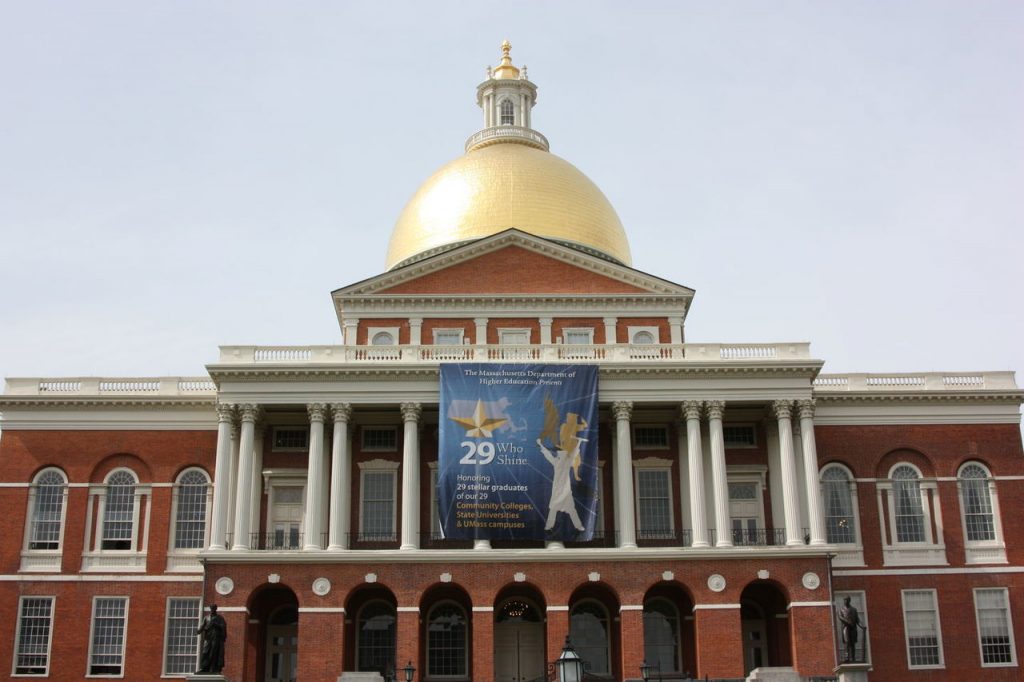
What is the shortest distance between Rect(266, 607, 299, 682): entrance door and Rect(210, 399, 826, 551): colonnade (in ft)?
12.3

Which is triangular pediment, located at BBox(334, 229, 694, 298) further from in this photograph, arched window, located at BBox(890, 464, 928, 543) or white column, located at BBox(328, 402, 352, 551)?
arched window, located at BBox(890, 464, 928, 543)

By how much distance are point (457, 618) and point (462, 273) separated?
572 inches

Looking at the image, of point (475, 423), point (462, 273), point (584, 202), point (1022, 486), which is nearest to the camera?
point (475, 423)

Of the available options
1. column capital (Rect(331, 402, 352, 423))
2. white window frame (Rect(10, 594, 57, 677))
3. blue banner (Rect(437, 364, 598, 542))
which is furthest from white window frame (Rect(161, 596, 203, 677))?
blue banner (Rect(437, 364, 598, 542))

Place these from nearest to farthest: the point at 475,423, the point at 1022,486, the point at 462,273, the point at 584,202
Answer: the point at 475,423, the point at 1022,486, the point at 462,273, the point at 584,202

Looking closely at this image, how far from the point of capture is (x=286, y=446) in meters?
51.9

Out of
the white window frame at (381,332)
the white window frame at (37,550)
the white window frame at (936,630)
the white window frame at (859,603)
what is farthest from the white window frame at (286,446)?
the white window frame at (936,630)

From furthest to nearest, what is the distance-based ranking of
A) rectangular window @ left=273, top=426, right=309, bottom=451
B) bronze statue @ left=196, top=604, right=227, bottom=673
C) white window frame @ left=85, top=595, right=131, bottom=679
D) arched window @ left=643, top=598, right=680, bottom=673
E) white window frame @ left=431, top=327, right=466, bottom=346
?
white window frame @ left=431, top=327, right=466, bottom=346
rectangular window @ left=273, top=426, right=309, bottom=451
white window frame @ left=85, top=595, right=131, bottom=679
arched window @ left=643, top=598, right=680, bottom=673
bronze statue @ left=196, top=604, right=227, bottom=673

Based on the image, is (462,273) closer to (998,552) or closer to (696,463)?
(696,463)

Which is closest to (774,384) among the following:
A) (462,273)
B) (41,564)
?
(462,273)

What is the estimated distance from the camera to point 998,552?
51.6 m

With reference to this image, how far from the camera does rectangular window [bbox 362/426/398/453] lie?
5172 centimetres

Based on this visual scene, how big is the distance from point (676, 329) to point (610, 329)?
109 inches

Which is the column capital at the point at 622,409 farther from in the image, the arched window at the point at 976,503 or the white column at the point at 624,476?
the arched window at the point at 976,503
